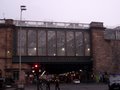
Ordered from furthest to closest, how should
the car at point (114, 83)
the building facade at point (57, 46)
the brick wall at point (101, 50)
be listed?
1. the brick wall at point (101, 50)
2. the building facade at point (57, 46)
3. the car at point (114, 83)

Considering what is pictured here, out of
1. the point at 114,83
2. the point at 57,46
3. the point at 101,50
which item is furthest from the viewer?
the point at 101,50

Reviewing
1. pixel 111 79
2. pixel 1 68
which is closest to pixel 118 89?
pixel 111 79

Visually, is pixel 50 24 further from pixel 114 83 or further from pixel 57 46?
pixel 114 83

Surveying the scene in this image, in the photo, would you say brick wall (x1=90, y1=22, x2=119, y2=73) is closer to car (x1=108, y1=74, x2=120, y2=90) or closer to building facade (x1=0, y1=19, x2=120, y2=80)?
building facade (x1=0, y1=19, x2=120, y2=80)

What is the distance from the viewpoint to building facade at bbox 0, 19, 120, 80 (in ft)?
264

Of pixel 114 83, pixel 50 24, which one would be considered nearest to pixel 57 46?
pixel 50 24

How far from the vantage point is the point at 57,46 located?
3339 inches

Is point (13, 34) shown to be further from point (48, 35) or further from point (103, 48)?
point (103, 48)

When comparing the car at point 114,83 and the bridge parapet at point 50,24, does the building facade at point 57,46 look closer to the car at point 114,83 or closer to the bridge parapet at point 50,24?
the bridge parapet at point 50,24

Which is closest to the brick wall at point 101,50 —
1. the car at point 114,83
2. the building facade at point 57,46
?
the building facade at point 57,46

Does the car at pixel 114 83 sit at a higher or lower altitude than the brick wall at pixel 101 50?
lower

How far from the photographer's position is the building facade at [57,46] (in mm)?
80562

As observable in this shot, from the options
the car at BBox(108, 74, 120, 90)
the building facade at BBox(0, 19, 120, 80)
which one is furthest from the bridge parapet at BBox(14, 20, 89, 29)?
the car at BBox(108, 74, 120, 90)

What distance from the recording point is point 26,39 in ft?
274
